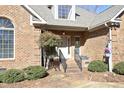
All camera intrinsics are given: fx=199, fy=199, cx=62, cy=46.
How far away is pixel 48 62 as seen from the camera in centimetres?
1634

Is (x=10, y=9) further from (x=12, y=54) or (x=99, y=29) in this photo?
(x=99, y=29)

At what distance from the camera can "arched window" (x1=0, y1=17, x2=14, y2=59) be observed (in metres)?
14.7

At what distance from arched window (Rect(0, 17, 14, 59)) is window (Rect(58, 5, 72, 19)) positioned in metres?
5.65

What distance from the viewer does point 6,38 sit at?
1481 cm

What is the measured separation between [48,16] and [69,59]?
456 cm

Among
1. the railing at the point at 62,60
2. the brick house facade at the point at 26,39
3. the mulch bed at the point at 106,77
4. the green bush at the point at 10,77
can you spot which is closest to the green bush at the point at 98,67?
the mulch bed at the point at 106,77

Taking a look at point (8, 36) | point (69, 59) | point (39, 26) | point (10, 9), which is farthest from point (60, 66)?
point (10, 9)

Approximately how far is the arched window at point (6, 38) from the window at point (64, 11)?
5649 millimetres

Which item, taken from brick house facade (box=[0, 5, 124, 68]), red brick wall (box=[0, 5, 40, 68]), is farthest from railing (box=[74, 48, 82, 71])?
red brick wall (box=[0, 5, 40, 68])

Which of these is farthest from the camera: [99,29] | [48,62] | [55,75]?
[99,29]

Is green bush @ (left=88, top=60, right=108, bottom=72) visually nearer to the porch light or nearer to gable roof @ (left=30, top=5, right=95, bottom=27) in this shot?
the porch light

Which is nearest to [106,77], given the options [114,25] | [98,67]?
[98,67]

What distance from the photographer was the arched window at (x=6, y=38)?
1470cm

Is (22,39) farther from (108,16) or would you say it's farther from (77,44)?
(108,16)
